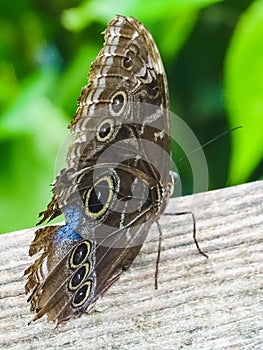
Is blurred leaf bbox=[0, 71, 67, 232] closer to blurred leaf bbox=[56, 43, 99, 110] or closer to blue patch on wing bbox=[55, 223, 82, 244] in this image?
blurred leaf bbox=[56, 43, 99, 110]

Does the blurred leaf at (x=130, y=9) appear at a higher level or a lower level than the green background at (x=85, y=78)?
higher

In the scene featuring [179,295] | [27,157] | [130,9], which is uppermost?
[130,9]

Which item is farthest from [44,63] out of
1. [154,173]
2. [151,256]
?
[151,256]

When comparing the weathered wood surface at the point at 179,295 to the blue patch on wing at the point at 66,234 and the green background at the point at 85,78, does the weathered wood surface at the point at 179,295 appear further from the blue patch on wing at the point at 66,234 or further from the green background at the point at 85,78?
the green background at the point at 85,78

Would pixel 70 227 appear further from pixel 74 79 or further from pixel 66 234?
pixel 74 79

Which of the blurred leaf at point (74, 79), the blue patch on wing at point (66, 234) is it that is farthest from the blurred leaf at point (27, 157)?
the blue patch on wing at point (66, 234)

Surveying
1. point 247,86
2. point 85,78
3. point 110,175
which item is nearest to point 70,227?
point 110,175

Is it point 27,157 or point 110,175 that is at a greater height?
point 110,175
